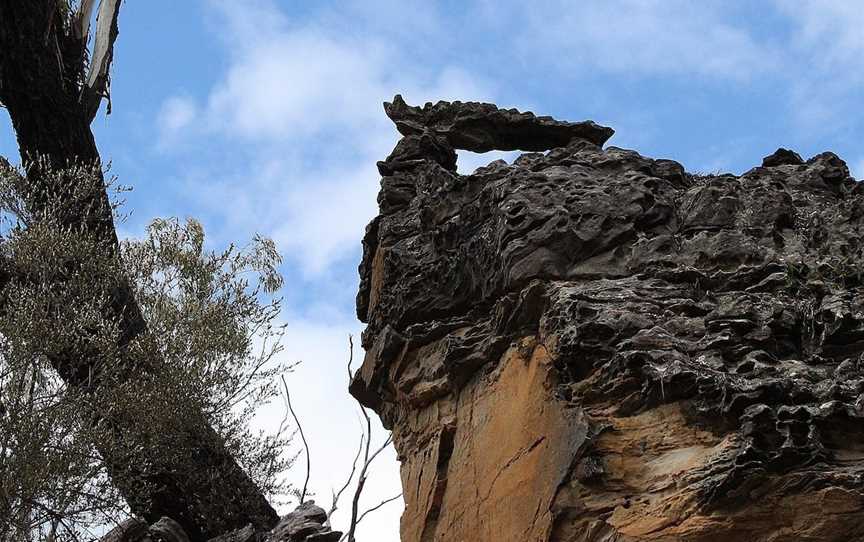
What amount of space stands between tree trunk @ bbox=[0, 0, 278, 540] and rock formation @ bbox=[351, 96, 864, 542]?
156 inches

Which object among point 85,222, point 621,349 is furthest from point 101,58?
point 621,349

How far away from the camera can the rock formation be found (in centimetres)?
582

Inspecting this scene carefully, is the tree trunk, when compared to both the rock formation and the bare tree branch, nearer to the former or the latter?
the bare tree branch

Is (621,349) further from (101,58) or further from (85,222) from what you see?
(101,58)

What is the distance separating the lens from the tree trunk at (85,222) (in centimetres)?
1245

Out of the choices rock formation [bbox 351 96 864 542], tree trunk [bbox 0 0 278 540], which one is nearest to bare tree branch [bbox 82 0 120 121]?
tree trunk [bbox 0 0 278 540]

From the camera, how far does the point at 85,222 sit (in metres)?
13.7

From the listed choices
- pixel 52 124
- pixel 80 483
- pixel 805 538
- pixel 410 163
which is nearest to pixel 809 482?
pixel 805 538

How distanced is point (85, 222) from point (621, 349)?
8715 millimetres

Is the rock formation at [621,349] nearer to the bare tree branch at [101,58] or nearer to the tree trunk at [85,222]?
the tree trunk at [85,222]

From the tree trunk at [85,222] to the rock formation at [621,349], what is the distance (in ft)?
13.0

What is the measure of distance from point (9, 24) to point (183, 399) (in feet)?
17.9

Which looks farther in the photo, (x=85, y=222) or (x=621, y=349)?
(x=85, y=222)

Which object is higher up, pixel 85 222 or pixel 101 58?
pixel 101 58
